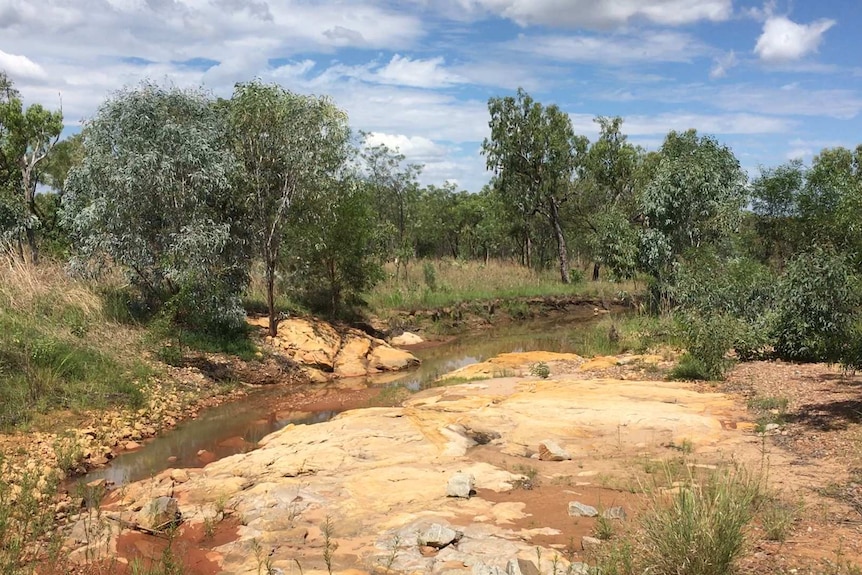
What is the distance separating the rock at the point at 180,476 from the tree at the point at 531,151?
27009mm

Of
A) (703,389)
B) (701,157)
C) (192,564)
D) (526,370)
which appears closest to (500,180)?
(701,157)

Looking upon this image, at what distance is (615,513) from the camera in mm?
6465

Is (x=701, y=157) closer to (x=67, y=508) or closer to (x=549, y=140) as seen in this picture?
(x=549, y=140)

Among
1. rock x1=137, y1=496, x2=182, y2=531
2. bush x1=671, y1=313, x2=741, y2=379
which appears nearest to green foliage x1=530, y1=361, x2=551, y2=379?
bush x1=671, y1=313, x2=741, y2=379

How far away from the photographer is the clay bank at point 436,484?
611 centimetres

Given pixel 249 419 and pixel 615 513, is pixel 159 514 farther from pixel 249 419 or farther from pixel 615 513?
pixel 249 419

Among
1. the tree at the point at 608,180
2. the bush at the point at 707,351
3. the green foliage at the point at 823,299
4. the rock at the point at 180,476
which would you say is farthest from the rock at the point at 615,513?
the tree at the point at 608,180

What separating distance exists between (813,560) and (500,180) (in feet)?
99.7

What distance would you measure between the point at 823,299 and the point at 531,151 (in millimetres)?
23750

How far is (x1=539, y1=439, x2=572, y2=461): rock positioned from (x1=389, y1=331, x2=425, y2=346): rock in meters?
15.4

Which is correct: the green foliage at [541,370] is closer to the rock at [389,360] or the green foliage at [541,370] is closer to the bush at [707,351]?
the bush at [707,351]

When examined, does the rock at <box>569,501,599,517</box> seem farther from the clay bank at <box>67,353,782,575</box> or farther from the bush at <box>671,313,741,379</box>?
the bush at <box>671,313,741,379</box>

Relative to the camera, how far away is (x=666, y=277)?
21188mm

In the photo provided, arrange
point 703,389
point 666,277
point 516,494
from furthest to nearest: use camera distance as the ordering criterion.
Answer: point 666,277
point 703,389
point 516,494
